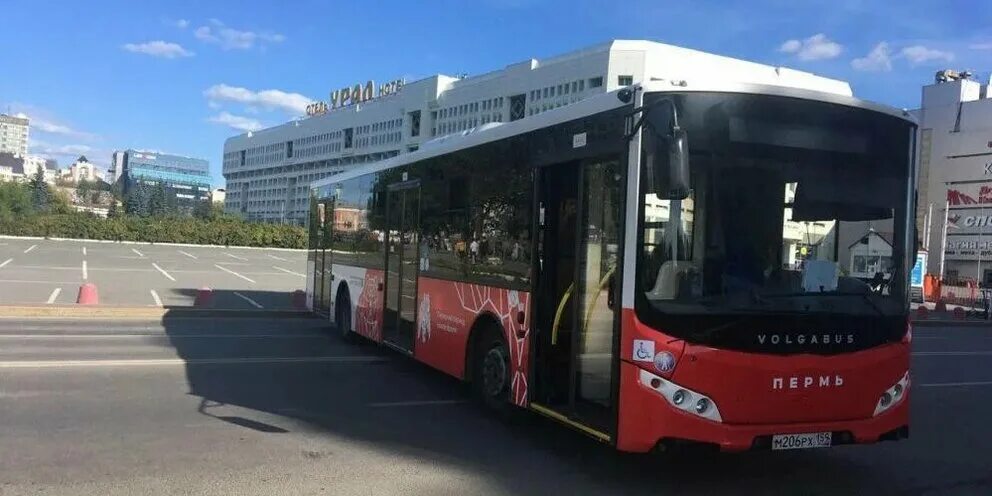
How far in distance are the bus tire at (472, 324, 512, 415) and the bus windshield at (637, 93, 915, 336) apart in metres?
2.33

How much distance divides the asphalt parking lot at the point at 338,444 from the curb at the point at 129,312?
5.02 metres

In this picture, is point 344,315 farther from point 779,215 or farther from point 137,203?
point 137,203

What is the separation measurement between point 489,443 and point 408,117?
128m

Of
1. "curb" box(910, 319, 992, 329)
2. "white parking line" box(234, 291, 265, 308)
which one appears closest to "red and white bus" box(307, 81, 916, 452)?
"white parking line" box(234, 291, 265, 308)

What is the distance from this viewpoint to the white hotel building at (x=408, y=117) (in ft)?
312

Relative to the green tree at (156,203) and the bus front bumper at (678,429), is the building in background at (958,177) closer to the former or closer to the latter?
the bus front bumper at (678,429)

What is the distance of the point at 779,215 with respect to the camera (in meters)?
5.41

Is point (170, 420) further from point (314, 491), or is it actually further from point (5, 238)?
point (5, 238)

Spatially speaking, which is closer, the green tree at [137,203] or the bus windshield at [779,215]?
the bus windshield at [779,215]

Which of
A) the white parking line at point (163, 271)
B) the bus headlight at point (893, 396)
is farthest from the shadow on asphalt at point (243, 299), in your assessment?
the bus headlight at point (893, 396)

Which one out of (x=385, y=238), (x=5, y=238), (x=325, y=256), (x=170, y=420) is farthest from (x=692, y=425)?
(x=5, y=238)

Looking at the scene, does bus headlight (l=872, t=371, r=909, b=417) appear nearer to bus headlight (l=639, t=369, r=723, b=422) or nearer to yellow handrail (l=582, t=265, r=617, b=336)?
bus headlight (l=639, t=369, r=723, b=422)

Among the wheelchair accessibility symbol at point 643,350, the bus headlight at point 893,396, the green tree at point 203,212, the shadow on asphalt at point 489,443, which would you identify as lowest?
the shadow on asphalt at point 489,443

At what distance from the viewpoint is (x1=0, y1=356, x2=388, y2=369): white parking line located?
9562 mm
